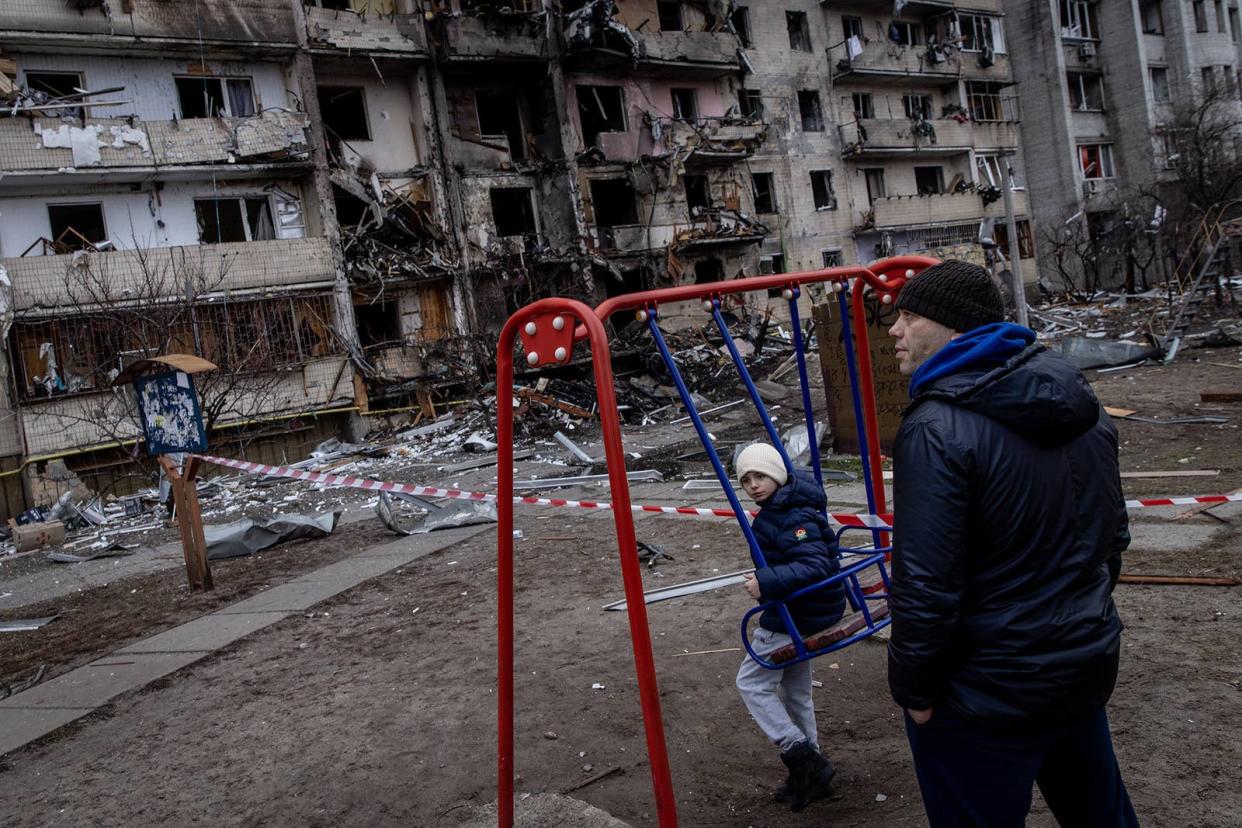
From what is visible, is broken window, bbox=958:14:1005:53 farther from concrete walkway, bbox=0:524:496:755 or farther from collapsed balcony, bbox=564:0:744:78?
concrete walkway, bbox=0:524:496:755

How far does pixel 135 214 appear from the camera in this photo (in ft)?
70.2

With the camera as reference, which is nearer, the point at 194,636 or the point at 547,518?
the point at 194,636

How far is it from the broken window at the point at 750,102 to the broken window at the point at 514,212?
957cm

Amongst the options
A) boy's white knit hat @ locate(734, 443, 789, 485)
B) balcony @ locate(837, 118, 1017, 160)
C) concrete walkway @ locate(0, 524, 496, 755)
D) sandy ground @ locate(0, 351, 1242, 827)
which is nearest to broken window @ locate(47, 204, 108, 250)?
concrete walkway @ locate(0, 524, 496, 755)

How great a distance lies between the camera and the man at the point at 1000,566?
76.3 inches

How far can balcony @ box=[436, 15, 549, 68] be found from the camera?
25.0 m

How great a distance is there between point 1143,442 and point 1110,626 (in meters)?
9.55

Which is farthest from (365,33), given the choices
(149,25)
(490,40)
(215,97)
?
(149,25)

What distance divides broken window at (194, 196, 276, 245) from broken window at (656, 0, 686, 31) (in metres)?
16.1

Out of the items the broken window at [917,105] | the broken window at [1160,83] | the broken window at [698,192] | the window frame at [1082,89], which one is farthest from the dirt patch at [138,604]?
the broken window at [1160,83]

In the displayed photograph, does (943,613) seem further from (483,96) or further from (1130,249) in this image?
(1130,249)

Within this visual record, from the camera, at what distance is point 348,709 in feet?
15.8

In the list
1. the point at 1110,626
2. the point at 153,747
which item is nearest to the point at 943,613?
the point at 1110,626

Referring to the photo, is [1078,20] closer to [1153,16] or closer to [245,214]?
[1153,16]
